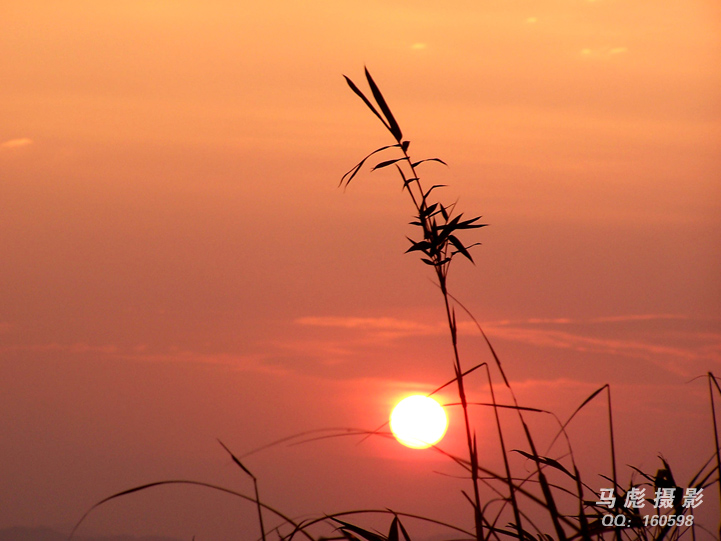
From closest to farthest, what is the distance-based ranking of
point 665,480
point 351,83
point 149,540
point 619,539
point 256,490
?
point 256,490 < point 619,539 < point 351,83 < point 665,480 < point 149,540

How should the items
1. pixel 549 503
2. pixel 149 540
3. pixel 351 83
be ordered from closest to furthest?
pixel 549 503 → pixel 351 83 → pixel 149 540

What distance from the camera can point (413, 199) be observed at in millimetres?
1807

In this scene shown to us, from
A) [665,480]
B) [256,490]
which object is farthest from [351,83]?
[665,480]

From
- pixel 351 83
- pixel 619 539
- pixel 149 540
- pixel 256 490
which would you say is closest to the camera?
pixel 256 490

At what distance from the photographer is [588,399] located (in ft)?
4.74

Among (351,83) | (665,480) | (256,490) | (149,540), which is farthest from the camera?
(149,540)

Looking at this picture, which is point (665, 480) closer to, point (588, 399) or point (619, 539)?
point (619, 539)

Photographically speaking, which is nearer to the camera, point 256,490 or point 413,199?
point 256,490

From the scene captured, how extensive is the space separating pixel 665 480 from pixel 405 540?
35.7 inches

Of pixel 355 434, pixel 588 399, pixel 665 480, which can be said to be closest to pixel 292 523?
pixel 355 434

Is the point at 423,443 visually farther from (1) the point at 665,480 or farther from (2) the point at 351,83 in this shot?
(1) the point at 665,480

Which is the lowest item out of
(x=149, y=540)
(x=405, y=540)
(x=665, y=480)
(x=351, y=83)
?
(x=149, y=540)

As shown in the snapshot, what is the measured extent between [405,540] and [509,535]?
0.27 m

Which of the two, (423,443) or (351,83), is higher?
(351,83)
